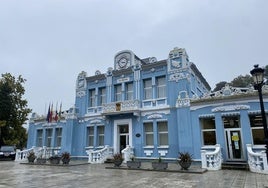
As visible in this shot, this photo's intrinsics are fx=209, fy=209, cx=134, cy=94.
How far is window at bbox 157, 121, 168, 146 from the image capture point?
16125mm

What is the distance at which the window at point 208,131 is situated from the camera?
14.4 meters

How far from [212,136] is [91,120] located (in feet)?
35.4

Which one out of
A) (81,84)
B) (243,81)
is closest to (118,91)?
(81,84)

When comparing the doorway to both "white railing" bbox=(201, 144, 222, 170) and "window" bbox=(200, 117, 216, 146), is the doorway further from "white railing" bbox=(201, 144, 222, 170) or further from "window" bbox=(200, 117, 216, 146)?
"white railing" bbox=(201, 144, 222, 170)

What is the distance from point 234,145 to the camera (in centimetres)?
1346

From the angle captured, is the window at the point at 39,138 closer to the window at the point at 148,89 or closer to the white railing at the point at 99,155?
the white railing at the point at 99,155

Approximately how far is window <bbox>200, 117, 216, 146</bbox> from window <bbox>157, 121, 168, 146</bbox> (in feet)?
9.37

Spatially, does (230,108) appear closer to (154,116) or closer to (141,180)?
(154,116)

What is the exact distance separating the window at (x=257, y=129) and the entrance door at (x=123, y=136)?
9.33 meters

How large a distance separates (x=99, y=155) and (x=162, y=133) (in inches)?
209

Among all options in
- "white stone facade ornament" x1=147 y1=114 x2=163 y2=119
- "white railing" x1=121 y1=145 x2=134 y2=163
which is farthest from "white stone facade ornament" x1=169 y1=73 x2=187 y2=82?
"white railing" x1=121 y1=145 x2=134 y2=163

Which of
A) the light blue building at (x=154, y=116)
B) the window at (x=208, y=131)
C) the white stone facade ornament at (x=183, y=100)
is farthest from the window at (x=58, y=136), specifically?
the window at (x=208, y=131)

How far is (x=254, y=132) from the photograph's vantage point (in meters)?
13.0

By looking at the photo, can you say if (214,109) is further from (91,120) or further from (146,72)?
(91,120)
